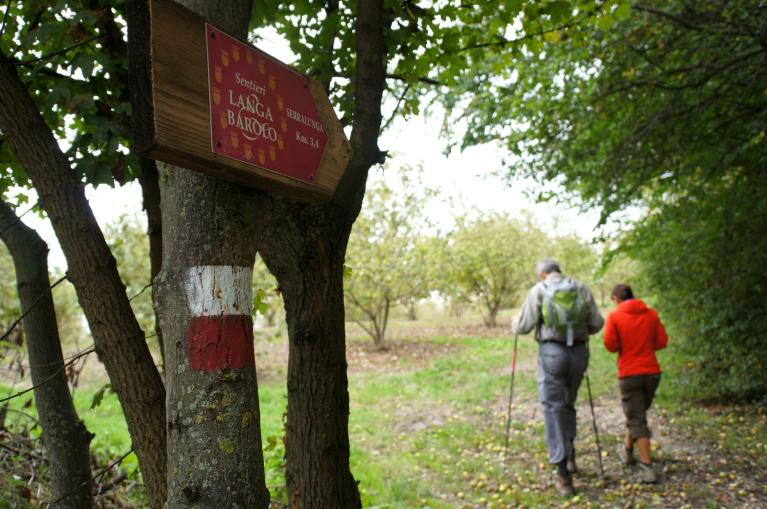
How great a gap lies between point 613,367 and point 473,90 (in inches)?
261

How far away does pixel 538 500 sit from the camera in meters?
5.23

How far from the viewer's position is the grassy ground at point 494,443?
5.23m

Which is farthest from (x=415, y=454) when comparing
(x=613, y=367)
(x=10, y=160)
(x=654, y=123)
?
(x=613, y=367)

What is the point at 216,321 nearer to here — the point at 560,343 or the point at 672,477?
the point at 560,343

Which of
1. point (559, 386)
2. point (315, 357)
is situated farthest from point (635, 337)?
point (315, 357)

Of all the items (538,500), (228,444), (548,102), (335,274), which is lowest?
(538,500)

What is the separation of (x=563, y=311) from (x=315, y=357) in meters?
3.77

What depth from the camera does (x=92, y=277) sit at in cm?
224

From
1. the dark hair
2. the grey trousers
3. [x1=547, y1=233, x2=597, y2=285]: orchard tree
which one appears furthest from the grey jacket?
[x1=547, y1=233, x2=597, y2=285]: orchard tree

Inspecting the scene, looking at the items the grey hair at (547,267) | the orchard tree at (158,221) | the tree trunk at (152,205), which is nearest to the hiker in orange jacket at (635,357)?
the grey hair at (547,267)

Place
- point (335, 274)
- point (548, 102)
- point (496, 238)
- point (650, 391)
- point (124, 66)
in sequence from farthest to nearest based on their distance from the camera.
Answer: point (496, 238), point (548, 102), point (650, 391), point (124, 66), point (335, 274)

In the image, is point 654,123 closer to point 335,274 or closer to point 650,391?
point 650,391

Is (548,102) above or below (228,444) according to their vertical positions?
above

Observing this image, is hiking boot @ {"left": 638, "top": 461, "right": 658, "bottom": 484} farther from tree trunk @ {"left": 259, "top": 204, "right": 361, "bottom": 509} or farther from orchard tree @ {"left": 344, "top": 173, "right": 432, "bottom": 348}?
orchard tree @ {"left": 344, "top": 173, "right": 432, "bottom": 348}
